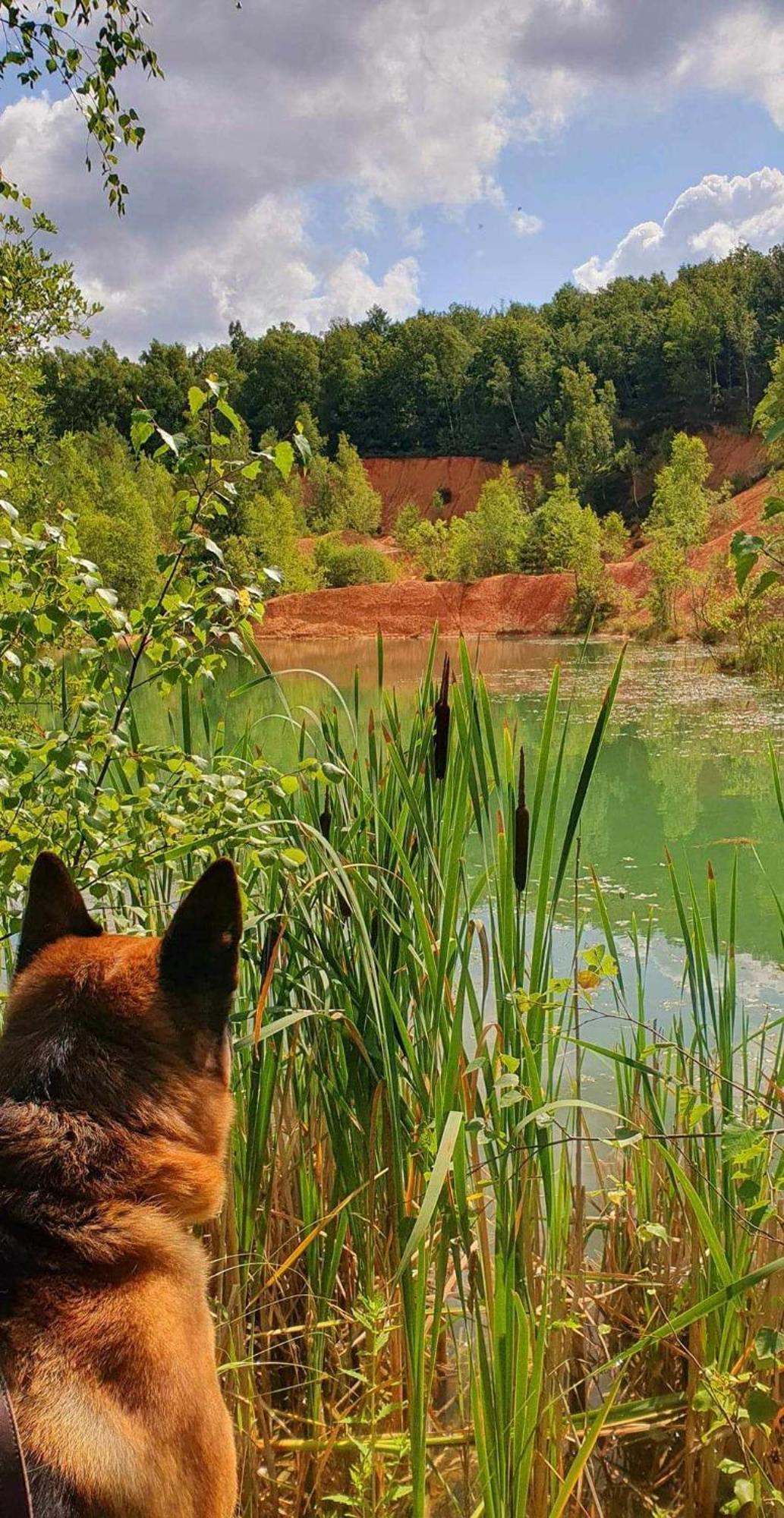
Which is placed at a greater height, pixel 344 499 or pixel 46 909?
pixel 344 499

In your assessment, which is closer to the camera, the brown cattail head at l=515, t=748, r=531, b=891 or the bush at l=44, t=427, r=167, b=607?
the brown cattail head at l=515, t=748, r=531, b=891

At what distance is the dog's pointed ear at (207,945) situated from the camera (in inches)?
51.1

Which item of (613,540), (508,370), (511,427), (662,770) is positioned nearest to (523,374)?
(508,370)

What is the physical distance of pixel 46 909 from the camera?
1553 mm

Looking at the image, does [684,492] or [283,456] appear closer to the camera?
[283,456]

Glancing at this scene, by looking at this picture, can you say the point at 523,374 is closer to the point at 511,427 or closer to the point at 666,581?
the point at 511,427

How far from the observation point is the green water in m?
6.65

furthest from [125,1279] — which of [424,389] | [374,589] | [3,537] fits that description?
[424,389]

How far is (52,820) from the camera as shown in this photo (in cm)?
208

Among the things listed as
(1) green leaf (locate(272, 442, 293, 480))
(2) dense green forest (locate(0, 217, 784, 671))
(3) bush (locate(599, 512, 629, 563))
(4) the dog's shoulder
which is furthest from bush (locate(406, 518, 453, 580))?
(4) the dog's shoulder

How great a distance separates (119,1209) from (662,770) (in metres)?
14.3

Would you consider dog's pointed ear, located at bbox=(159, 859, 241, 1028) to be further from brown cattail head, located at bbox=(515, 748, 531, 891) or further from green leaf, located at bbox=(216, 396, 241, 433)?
green leaf, located at bbox=(216, 396, 241, 433)

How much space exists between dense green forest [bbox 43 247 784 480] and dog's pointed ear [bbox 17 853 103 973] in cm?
5888

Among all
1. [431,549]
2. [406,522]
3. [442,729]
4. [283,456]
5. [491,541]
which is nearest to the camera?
[283,456]
